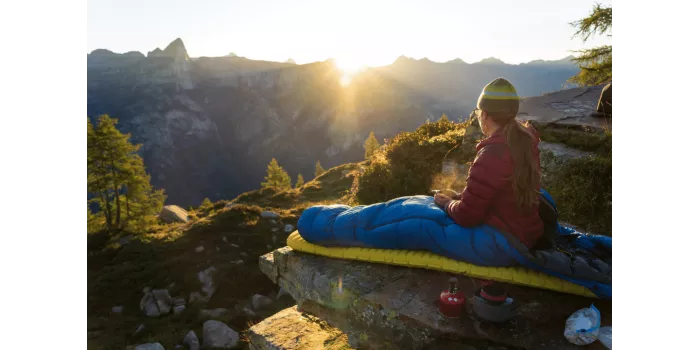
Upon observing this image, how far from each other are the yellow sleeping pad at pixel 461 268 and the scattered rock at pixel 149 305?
1125 centimetres

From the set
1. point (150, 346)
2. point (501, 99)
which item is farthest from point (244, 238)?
point (501, 99)

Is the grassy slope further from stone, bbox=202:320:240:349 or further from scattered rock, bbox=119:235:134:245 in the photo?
stone, bbox=202:320:240:349

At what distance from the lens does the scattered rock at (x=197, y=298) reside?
44.1 ft

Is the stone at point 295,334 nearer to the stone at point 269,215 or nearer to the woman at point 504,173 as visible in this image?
the woman at point 504,173

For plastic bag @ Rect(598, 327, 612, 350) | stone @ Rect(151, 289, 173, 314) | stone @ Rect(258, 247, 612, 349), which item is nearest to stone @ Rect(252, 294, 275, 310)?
stone @ Rect(151, 289, 173, 314)

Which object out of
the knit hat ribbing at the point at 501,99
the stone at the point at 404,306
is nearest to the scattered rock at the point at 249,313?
the stone at the point at 404,306

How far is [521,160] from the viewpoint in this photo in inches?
135

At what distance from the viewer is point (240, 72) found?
156125mm

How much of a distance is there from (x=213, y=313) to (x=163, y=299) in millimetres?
2160

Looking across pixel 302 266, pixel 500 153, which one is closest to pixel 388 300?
pixel 302 266

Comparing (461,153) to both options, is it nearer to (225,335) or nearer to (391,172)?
(391,172)

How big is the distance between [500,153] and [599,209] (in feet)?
16.4

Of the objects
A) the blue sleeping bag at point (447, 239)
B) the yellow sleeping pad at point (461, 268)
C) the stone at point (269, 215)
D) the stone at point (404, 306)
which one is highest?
the blue sleeping bag at point (447, 239)

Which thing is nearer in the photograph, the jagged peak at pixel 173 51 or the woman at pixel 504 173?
the woman at pixel 504 173
